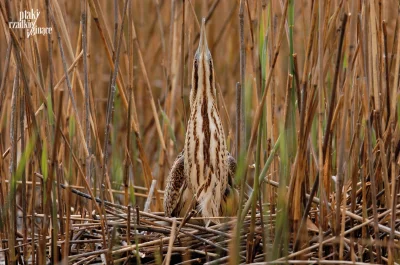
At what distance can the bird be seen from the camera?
2.52 m

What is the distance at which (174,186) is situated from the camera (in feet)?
8.73

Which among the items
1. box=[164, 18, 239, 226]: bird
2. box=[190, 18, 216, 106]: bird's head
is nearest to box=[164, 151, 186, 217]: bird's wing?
box=[164, 18, 239, 226]: bird

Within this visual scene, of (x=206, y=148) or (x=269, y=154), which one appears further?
(x=206, y=148)

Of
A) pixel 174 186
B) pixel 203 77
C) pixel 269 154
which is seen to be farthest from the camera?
pixel 174 186

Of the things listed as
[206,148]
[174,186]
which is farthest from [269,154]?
[174,186]

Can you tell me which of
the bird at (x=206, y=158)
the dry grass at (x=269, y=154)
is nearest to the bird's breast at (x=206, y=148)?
the bird at (x=206, y=158)

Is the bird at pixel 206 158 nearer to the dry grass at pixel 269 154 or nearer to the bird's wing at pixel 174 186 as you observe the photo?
the bird's wing at pixel 174 186

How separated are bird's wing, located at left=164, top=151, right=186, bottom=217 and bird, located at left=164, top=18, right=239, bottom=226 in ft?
0.03

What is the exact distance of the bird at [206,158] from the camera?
8.27 feet

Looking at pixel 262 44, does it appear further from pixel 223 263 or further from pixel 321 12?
pixel 223 263

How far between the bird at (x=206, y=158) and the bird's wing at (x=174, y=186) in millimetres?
10

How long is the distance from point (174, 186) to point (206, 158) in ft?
0.62

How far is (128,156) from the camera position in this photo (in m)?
2.36

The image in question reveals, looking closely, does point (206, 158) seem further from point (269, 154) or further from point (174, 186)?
point (269, 154)
